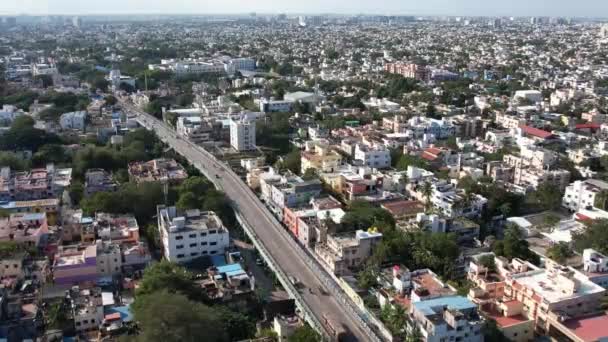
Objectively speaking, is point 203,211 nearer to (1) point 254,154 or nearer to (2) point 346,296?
(2) point 346,296

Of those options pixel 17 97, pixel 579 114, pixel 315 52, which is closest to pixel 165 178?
pixel 17 97

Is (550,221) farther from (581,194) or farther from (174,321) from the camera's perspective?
(174,321)

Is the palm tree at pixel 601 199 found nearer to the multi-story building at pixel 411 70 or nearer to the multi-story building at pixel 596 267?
the multi-story building at pixel 596 267

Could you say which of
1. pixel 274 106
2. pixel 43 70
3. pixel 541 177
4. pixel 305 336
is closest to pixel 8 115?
pixel 274 106

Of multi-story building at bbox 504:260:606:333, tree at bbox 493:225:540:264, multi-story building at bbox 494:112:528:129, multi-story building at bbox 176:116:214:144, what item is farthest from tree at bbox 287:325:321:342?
multi-story building at bbox 494:112:528:129

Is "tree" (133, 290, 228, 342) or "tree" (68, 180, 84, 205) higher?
"tree" (133, 290, 228, 342)

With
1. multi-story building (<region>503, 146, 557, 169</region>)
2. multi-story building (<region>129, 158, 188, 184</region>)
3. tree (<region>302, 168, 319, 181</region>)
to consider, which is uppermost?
multi-story building (<region>503, 146, 557, 169</region>)

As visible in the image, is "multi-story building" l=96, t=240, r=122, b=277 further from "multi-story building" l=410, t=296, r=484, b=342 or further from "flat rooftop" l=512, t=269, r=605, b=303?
"flat rooftop" l=512, t=269, r=605, b=303

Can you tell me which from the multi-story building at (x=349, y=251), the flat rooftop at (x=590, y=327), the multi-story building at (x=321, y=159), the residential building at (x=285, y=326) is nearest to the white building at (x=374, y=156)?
the multi-story building at (x=321, y=159)
